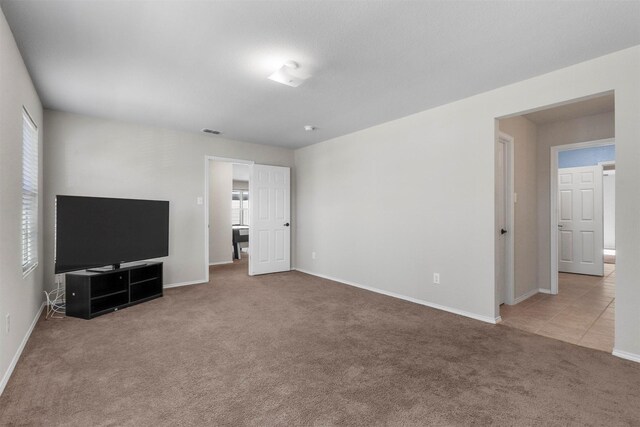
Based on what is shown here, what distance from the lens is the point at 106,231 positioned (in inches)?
142

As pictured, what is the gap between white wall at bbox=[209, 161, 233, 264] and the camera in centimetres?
682

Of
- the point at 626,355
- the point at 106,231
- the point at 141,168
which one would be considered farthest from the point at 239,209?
the point at 626,355

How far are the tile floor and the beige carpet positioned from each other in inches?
10.3

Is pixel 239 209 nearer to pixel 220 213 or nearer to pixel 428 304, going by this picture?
pixel 220 213

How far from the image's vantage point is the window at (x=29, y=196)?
2840mm

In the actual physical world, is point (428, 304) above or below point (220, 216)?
below

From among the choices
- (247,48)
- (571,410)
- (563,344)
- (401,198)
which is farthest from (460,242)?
(247,48)

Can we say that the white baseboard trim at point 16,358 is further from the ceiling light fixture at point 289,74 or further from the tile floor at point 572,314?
the tile floor at point 572,314

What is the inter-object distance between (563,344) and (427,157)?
2.31 metres

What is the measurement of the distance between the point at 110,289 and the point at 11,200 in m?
1.76

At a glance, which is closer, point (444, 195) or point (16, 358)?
point (16, 358)

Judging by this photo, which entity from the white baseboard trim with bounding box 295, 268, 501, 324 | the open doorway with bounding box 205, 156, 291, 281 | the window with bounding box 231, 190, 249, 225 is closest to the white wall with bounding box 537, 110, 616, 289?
the white baseboard trim with bounding box 295, 268, 501, 324

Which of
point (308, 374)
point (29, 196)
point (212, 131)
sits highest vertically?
point (212, 131)

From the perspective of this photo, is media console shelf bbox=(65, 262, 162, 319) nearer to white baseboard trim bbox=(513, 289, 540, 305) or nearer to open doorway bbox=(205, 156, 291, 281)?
open doorway bbox=(205, 156, 291, 281)
